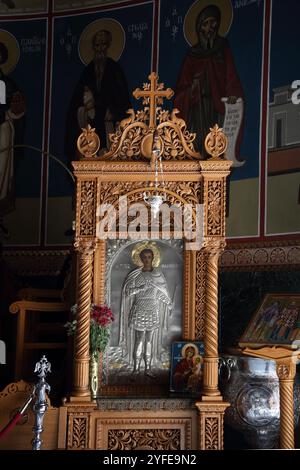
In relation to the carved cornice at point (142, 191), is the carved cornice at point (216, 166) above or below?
above

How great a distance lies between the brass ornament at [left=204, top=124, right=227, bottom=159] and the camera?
18.0 feet

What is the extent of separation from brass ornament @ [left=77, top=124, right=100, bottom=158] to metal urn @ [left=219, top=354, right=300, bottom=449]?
96.1 inches

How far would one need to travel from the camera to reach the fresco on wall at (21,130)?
8188 millimetres

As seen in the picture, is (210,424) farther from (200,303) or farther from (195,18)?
(195,18)

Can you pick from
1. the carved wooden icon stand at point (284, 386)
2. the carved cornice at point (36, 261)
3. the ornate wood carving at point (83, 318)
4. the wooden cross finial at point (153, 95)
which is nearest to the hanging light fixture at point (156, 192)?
the wooden cross finial at point (153, 95)

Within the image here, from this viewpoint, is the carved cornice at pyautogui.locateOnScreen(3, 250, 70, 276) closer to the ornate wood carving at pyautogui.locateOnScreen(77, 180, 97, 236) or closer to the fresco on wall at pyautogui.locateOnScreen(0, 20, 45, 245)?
the fresco on wall at pyautogui.locateOnScreen(0, 20, 45, 245)

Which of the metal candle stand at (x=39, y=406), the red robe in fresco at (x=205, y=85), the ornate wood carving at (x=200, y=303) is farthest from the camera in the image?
the red robe in fresco at (x=205, y=85)

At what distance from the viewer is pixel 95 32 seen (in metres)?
8.27

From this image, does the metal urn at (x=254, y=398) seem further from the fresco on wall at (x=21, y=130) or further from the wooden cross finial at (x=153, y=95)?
the fresco on wall at (x=21, y=130)

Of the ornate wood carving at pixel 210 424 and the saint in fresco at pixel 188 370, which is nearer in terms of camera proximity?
the ornate wood carving at pixel 210 424

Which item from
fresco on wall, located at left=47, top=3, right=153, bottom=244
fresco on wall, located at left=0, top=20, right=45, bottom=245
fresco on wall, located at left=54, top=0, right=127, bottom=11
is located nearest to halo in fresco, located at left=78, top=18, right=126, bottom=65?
fresco on wall, located at left=47, top=3, right=153, bottom=244

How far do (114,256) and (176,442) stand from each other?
1.83 meters

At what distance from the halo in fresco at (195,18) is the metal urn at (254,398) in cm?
414

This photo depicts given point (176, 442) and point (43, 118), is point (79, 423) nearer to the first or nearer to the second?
point (176, 442)
